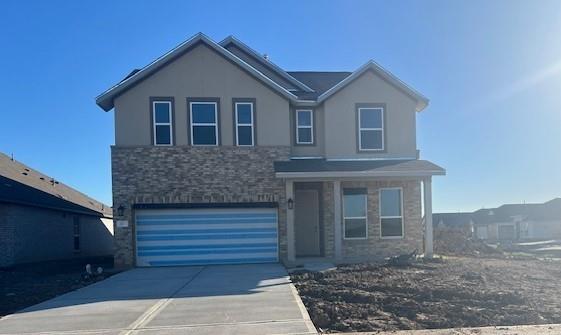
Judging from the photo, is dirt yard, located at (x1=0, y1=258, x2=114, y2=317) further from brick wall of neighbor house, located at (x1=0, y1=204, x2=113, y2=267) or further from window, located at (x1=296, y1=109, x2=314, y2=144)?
window, located at (x1=296, y1=109, x2=314, y2=144)

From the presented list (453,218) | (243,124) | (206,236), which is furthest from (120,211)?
(453,218)

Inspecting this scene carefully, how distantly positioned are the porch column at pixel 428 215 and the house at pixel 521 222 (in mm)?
41770

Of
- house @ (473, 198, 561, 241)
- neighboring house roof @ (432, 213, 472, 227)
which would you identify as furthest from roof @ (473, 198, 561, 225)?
neighboring house roof @ (432, 213, 472, 227)

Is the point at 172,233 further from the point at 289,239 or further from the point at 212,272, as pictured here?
the point at 289,239

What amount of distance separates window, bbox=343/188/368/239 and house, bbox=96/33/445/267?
38mm

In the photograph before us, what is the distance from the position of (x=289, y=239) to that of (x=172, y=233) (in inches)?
166

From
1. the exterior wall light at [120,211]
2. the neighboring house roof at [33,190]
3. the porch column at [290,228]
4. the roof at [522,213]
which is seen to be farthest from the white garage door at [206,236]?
the roof at [522,213]

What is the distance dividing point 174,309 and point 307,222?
9.37 meters

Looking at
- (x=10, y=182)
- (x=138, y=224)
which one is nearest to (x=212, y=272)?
(x=138, y=224)

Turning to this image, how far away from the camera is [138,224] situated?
16.2 meters

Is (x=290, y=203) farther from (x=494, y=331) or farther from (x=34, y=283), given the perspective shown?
(x=494, y=331)

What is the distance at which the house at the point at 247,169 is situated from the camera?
1609cm

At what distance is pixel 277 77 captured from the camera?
19.6 meters

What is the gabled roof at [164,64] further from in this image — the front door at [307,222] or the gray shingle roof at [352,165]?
the front door at [307,222]
